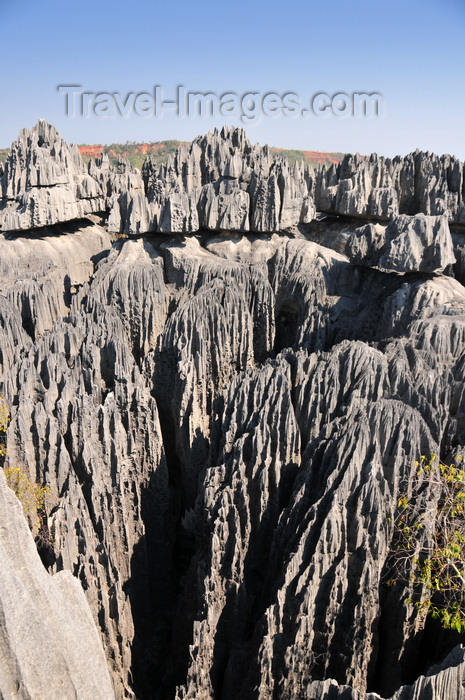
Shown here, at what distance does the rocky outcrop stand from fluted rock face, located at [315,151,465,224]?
28163 mm

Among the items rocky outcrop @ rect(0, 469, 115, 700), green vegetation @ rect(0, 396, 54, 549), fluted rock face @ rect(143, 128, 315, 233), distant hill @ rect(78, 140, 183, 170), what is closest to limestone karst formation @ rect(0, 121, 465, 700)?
rocky outcrop @ rect(0, 469, 115, 700)

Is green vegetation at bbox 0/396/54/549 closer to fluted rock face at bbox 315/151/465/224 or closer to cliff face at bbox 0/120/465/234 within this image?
cliff face at bbox 0/120/465/234

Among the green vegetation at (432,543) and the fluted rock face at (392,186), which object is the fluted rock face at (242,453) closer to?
the green vegetation at (432,543)

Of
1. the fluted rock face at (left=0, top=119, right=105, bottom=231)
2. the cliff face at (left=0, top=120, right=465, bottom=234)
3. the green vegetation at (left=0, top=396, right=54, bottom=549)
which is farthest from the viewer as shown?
the fluted rock face at (left=0, top=119, right=105, bottom=231)

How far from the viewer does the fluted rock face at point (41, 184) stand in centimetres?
3027

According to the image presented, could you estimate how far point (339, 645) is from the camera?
13.2m

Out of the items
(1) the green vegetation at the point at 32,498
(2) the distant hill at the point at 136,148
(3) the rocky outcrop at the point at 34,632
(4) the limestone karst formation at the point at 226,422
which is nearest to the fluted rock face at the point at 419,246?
(4) the limestone karst formation at the point at 226,422

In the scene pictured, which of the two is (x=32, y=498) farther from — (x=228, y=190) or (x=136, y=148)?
(x=136, y=148)

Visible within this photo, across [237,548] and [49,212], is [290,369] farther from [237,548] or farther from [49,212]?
[49,212]

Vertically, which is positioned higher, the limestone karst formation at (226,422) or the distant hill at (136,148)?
the distant hill at (136,148)

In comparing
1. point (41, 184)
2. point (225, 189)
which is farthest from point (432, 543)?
point (41, 184)

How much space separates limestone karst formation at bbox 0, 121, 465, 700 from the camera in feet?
43.0

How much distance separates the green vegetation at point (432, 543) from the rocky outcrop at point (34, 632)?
7301 mm

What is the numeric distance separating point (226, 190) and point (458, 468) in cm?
2079
